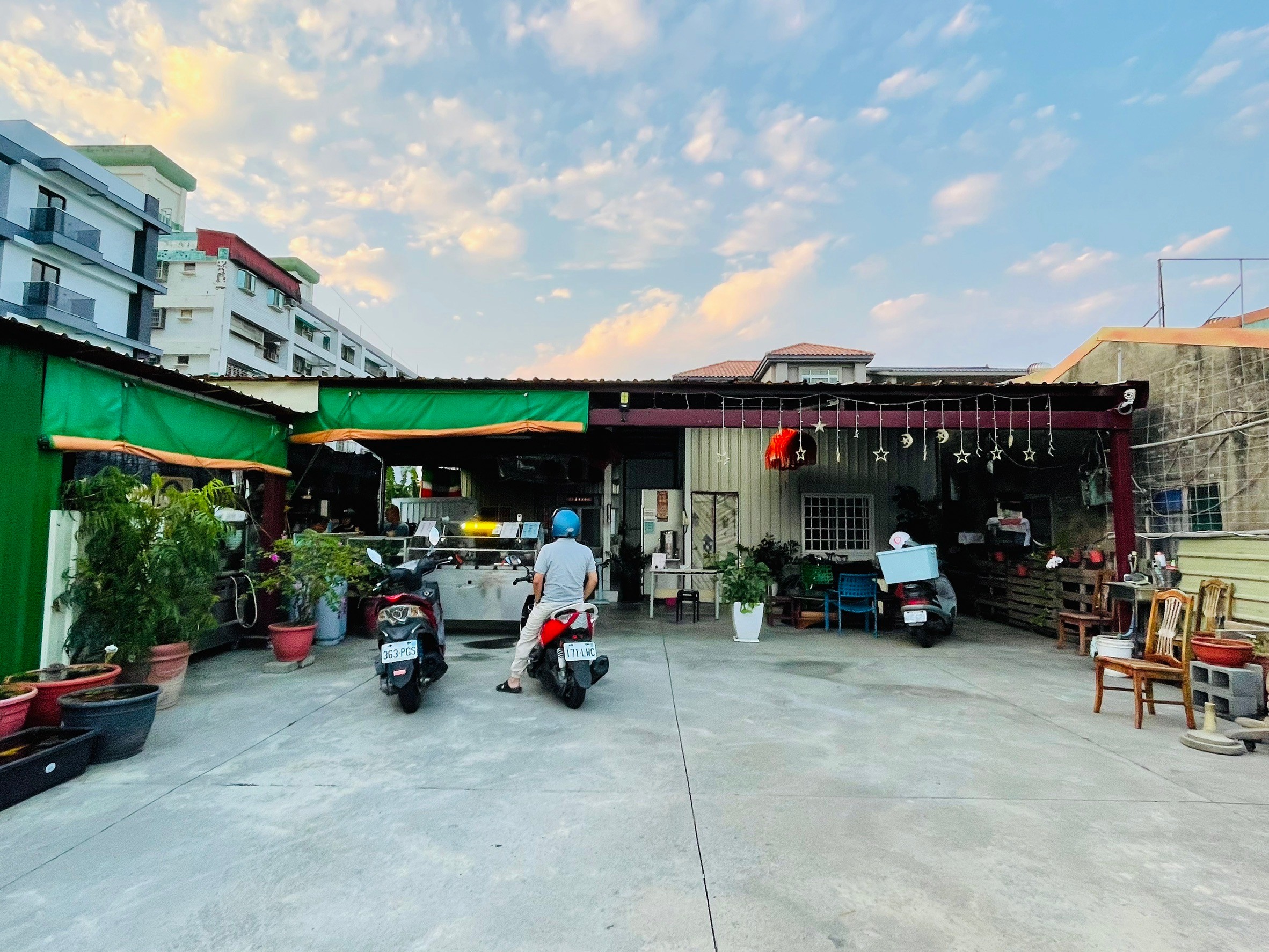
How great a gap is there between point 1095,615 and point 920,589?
200 centimetres

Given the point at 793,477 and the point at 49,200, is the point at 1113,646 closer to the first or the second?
the point at 793,477

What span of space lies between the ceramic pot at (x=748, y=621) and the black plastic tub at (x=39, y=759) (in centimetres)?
626

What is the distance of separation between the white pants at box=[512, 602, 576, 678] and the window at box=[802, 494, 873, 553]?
7.54m

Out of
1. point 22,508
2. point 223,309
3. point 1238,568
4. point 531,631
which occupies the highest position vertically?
point 223,309

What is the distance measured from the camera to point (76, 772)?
3557 mm

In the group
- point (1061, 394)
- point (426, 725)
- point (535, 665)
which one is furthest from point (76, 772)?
point (1061, 394)

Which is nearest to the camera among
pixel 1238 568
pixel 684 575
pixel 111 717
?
pixel 111 717

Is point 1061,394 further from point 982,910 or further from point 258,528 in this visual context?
point 258,528

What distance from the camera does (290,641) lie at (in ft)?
20.4

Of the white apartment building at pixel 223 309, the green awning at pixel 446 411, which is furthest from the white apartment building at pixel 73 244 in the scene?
the green awning at pixel 446 411

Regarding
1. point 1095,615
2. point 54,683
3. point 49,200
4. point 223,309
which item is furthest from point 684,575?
point 223,309

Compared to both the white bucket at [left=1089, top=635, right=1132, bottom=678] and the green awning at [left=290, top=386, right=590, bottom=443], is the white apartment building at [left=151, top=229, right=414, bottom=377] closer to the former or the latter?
the green awning at [left=290, top=386, right=590, bottom=443]

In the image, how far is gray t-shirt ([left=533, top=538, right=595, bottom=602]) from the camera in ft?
17.4

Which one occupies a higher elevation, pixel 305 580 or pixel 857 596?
pixel 305 580
